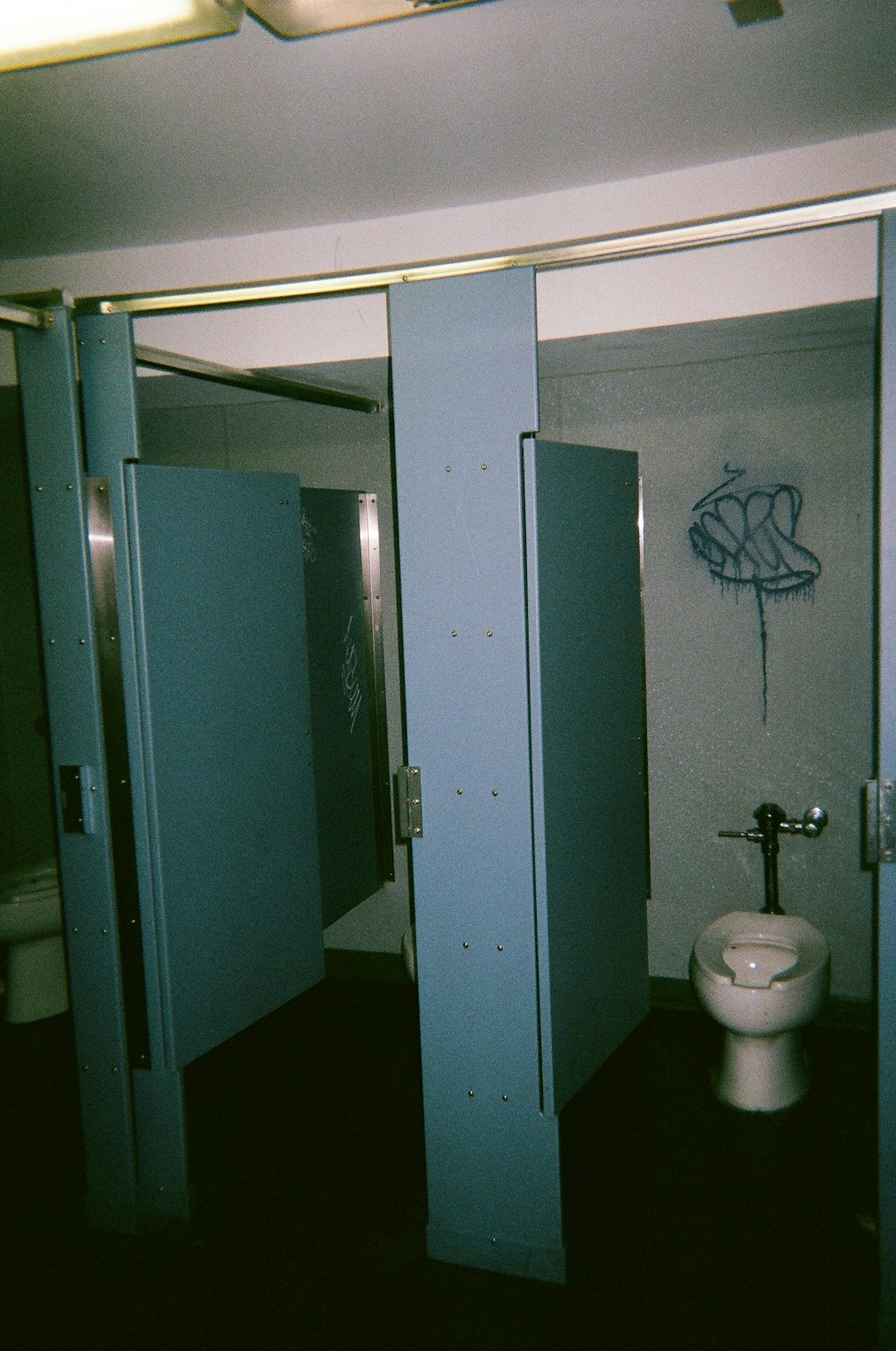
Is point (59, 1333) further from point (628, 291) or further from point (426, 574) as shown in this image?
point (628, 291)

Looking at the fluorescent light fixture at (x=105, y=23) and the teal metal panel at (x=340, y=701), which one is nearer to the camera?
the fluorescent light fixture at (x=105, y=23)

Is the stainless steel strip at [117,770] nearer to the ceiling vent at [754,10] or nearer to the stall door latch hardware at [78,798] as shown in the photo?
the stall door latch hardware at [78,798]

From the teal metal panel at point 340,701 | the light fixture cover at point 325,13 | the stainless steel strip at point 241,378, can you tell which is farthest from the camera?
the teal metal panel at point 340,701

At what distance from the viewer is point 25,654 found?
→ 156 inches

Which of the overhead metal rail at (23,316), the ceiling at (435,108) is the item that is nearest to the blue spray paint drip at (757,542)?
the ceiling at (435,108)

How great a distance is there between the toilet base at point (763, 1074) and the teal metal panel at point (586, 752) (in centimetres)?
41

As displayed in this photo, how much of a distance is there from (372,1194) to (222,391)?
98.3 inches

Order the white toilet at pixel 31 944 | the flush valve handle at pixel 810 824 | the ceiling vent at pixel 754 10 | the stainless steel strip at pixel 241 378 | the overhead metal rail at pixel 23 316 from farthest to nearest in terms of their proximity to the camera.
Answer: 1. the white toilet at pixel 31 944
2. the flush valve handle at pixel 810 824
3. the stainless steel strip at pixel 241 378
4. the overhead metal rail at pixel 23 316
5. the ceiling vent at pixel 754 10

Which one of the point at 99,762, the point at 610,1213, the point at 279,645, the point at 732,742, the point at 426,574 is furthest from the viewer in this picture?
the point at 732,742

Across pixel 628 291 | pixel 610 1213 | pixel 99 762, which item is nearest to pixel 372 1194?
pixel 610 1213

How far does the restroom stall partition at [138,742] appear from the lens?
204cm

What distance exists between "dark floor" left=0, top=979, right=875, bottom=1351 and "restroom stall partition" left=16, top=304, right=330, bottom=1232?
8.0 inches

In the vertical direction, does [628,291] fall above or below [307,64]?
below

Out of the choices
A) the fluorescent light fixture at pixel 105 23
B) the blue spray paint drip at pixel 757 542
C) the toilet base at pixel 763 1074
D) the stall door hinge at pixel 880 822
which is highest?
the fluorescent light fixture at pixel 105 23
